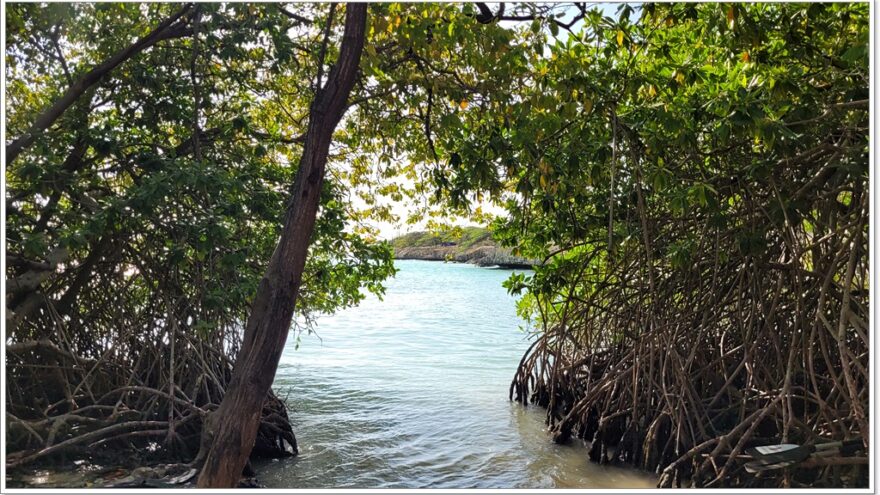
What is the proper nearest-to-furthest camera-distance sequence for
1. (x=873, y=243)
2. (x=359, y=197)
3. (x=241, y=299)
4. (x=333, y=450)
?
1. (x=873, y=243)
2. (x=241, y=299)
3. (x=333, y=450)
4. (x=359, y=197)

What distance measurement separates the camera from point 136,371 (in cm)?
494

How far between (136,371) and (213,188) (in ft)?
5.55

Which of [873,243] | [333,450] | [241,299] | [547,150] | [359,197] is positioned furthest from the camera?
→ [359,197]

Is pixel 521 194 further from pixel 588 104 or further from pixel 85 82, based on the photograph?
pixel 85 82

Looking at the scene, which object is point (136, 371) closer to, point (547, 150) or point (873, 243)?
point (547, 150)

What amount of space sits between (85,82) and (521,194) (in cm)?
303

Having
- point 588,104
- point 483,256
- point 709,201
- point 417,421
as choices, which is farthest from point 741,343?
point 483,256

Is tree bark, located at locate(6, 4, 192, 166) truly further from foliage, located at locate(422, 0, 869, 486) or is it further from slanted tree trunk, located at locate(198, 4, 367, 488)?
foliage, located at locate(422, 0, 869, 486)

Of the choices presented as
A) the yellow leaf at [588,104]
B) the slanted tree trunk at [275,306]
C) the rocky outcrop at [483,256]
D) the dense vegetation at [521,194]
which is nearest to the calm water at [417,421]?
the dense vegetation at [521,194]

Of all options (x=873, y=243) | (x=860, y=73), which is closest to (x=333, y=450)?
(x=873, y=243)

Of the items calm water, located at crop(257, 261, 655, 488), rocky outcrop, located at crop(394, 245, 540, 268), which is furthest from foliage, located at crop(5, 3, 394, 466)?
rocky outcrop, located at crop(394, 245, 540, 268)

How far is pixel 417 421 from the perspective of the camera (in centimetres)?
700

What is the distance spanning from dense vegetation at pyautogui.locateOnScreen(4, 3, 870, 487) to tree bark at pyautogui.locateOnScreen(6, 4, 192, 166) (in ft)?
0.06

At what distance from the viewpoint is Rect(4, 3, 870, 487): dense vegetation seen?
12.3 feet
